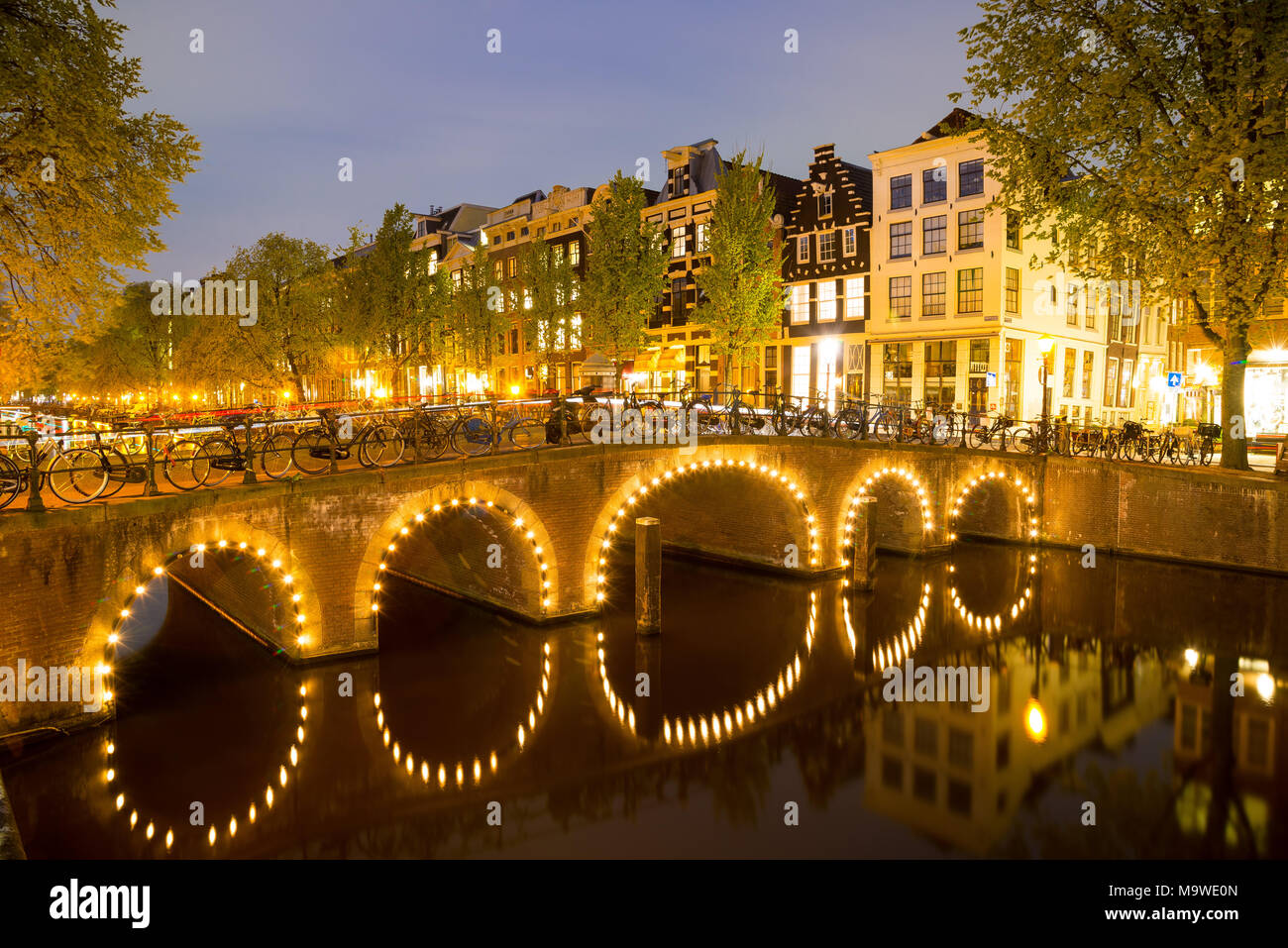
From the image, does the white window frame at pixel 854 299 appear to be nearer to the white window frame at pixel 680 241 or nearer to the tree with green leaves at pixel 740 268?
the tree with green leaves at pixel 740 268

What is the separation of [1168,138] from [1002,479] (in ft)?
34.1

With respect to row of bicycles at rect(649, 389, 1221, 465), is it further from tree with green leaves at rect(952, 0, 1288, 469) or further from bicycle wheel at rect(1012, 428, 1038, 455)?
tree with green leaves at rect(952, 0, 1288, 469)

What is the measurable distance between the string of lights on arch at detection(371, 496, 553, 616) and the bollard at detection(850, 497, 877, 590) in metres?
8.53

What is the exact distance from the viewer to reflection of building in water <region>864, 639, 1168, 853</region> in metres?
11.2

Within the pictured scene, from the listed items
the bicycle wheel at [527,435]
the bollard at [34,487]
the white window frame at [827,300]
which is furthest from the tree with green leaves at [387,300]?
the bollard at [34,487]

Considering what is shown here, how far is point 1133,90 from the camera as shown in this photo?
2031 centimetres

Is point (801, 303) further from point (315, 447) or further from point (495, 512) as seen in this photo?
point (315, 447)

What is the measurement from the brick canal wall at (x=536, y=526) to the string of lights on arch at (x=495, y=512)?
1.9 inches

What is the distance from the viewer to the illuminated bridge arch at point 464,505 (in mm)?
15219

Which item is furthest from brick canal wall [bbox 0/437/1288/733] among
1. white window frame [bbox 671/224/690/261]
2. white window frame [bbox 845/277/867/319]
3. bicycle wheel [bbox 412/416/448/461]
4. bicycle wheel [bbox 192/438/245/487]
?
white window frame [bbox 671/224/690/261]

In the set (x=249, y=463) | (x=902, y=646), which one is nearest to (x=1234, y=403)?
(x=902, y=646)

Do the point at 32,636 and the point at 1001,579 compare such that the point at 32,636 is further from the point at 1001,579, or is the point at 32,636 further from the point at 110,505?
the point at 1001,579

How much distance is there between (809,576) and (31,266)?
1940 centimetres

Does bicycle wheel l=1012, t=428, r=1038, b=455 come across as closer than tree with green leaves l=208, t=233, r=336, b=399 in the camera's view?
Yes
